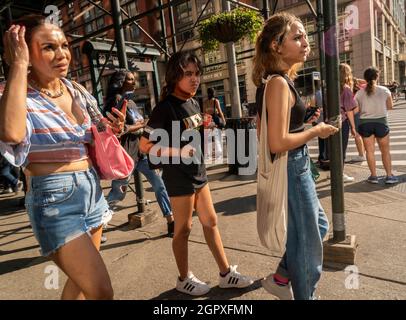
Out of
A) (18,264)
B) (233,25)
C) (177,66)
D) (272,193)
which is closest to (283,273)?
(272,193)

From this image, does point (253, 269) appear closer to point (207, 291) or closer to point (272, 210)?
point (207, 291)

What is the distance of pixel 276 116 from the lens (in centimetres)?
183

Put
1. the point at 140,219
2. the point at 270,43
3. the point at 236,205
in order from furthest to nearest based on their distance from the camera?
1. the point at 236,205
2. the point at 140,219
3. the point at 270,43

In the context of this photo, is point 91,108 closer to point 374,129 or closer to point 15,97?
point 15,97

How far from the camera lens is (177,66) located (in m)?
2.51

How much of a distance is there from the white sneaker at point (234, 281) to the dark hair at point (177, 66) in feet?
4.89

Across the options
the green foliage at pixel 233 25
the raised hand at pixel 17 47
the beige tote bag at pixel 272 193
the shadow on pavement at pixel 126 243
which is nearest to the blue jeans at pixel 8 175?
the shadow on pavement at pixel 126 243

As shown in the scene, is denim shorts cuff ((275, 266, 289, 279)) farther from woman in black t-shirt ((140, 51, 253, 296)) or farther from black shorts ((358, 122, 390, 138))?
black shorts ((358, 122, 390, 138))

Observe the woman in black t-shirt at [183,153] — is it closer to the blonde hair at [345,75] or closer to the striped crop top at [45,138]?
the striped crop top at [45,138]

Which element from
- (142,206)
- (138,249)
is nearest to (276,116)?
(138,249)

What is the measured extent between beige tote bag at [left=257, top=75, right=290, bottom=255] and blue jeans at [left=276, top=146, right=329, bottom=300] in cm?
8

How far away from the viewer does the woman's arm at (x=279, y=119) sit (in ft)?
6.00

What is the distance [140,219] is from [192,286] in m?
1.76

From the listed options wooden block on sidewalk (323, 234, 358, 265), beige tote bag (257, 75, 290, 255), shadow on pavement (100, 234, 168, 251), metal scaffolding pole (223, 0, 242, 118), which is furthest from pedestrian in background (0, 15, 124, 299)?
metal scaffolding pole (223, 0, 242, 118)
